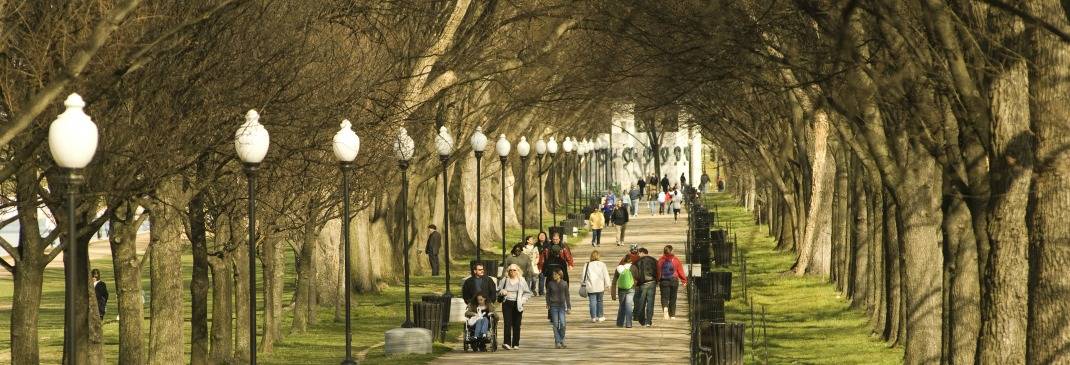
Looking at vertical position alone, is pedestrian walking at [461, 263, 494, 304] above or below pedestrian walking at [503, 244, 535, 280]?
below

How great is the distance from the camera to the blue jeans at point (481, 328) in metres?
27.0

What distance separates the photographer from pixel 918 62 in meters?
19.6

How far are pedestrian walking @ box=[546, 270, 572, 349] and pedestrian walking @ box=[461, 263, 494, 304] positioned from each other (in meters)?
0.87

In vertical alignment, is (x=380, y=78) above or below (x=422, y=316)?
above

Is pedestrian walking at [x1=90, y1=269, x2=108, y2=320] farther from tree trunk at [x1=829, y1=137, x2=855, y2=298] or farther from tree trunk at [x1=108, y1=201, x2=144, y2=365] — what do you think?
tree trunk at [x1=829, y1=137, x2=855, y2=298]

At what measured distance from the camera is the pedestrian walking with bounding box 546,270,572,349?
1052 inches

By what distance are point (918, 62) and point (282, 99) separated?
714 centimetres

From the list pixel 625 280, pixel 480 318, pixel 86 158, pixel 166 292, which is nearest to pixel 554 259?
pixel 625 280

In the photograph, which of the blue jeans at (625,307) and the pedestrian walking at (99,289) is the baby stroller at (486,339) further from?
the pedestrian walking at (99,289)

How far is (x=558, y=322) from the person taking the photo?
27016 mm

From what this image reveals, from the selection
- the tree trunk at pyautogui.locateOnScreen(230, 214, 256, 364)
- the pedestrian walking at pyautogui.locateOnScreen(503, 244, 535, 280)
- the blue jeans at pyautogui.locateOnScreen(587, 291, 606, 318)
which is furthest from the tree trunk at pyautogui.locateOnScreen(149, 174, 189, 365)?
the pedestrian walking at pyautogui.locateOnScreen(503, 244, 535, 280)

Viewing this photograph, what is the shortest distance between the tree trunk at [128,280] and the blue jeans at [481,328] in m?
5.98

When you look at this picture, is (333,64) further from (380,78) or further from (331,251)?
(331,251)

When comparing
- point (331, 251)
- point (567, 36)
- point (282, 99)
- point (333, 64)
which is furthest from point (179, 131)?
point (567, 36)
